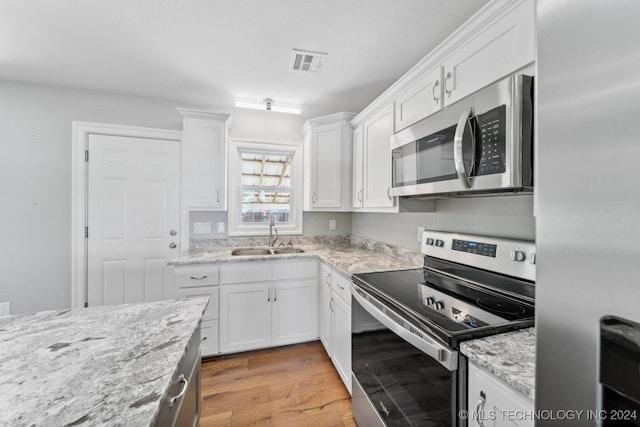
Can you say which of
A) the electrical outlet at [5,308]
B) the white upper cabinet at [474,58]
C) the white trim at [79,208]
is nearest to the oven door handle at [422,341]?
the white upper cabinet at [474,58]

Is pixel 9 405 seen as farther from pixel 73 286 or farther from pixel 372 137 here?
pixel 73 286

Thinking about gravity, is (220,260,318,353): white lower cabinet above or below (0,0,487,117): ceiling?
below

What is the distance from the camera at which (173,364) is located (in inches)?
28.2

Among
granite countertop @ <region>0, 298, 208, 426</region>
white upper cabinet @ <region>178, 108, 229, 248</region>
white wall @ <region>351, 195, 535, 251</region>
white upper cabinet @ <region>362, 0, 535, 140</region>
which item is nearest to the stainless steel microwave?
white upper cabinet @ <region>362, 0, 535, 140</region>

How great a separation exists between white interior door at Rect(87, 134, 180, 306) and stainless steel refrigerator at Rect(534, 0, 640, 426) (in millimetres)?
2937

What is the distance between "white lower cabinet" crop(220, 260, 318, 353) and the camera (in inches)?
86.8

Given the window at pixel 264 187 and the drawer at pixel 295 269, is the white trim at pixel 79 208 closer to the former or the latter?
the window at pixel 264 187

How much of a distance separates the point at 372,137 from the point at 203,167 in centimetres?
162

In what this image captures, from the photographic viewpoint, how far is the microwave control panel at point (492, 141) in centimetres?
96

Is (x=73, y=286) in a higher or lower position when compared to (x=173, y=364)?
lower

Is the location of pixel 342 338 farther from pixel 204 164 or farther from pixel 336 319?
pixel 204 164

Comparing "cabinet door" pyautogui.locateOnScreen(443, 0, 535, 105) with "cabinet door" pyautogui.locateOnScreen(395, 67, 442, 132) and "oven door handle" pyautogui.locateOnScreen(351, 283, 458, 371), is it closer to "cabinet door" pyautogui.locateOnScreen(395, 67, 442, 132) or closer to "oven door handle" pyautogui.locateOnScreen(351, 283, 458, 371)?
"cabinet door" pyautogui.locateOnScreen(395, 67, 442, 132)

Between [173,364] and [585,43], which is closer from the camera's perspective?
[585,43]

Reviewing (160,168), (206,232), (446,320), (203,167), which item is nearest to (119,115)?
(160,168)
